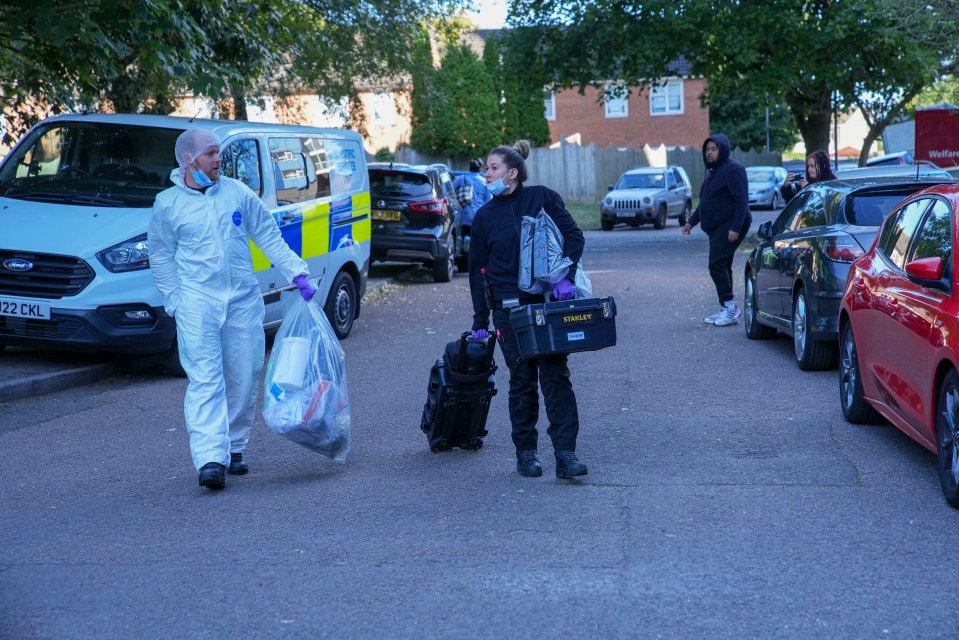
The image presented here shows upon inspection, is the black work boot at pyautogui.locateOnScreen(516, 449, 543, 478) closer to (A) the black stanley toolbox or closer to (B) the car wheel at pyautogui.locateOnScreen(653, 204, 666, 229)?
(A) the black stanley toolbox

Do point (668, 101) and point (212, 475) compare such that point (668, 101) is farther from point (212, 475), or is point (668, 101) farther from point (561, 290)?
point (212, 475)

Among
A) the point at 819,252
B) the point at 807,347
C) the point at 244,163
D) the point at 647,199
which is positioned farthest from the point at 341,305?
the point at 647,199

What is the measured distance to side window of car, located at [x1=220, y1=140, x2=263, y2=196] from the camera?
10297 mm

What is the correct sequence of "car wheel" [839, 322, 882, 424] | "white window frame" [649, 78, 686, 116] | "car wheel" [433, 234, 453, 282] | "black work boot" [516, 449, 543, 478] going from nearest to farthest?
"black work boot" [516, 449, 543, 478], "car wheel" [839, 322, 882, 424], "car wheel" [433, 234, 453, 282], "white window frame" [649, 78, 686, 116]

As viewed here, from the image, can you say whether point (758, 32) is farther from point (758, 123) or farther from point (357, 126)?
point (758, 123)

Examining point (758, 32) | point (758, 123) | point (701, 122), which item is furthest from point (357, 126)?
point (758, 123)

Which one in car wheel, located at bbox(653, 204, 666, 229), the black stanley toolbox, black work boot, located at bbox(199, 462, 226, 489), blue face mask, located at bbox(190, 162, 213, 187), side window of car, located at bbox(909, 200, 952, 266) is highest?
blue face mask, located at bbox(190, 162, 213, 187)

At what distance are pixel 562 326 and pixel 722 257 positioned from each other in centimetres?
689

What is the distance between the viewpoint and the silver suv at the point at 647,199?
1270 inches

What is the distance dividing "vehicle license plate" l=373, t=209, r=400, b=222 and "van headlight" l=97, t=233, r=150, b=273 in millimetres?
8630

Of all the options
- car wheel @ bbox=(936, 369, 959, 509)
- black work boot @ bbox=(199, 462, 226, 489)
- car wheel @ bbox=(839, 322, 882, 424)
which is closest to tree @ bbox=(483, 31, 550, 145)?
car wheel @ bbox=(839, 322, 882, 424)

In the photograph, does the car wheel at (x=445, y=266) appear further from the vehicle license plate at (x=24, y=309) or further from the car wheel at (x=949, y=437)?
the car wheel at (x=949, y=437)

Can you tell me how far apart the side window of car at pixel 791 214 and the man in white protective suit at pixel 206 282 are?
5.78 meters

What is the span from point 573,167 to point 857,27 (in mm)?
21537
